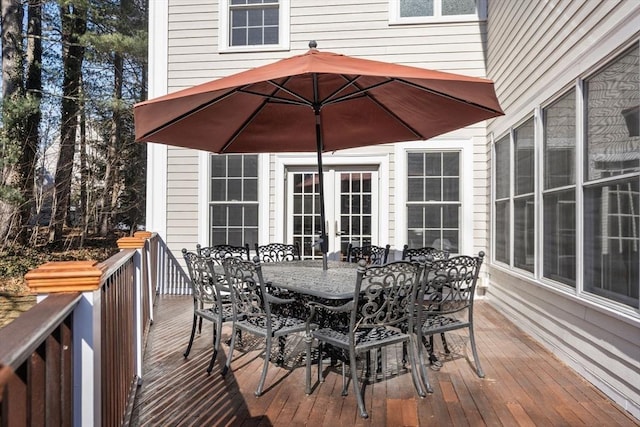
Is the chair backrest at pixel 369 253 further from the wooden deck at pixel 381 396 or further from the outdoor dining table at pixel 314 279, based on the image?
the wooden deck at pixel 381 396

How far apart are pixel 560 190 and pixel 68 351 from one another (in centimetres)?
378

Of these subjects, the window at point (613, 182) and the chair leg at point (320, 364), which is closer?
the window at point (613, 182)

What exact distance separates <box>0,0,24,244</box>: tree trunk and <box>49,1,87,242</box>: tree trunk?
92cm

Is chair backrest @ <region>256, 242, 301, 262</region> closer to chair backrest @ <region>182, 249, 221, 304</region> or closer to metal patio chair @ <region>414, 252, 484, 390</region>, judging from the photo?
chair backrest @ <region>182, 249, 221, 304</region>

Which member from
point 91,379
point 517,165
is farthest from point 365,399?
point 517,165

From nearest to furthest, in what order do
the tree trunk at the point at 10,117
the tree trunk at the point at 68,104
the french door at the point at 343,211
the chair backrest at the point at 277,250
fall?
the chair backrest at the point at 277,250 → the french door at the point at 343,211 → the tree trunk at the point at 10,117 → the tree trunk at the point at 68,104

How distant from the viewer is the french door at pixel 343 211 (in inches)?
252

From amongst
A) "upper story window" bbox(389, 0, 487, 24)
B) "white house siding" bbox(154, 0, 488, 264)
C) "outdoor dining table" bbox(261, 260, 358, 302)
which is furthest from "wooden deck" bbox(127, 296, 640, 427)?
"upper story window" bbox(389, 0, 487, 24)

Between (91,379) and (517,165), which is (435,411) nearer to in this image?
(91,379)

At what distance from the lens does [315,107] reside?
3.63 m

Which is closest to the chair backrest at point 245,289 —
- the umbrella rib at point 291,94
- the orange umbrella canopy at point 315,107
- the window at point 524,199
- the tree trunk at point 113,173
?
the orange umbrella canopy at point 315,107

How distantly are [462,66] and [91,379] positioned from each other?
6060 mm

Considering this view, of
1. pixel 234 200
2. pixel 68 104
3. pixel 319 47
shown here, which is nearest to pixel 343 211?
pixel 234 200

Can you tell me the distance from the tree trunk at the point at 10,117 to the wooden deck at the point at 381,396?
22.6ft
